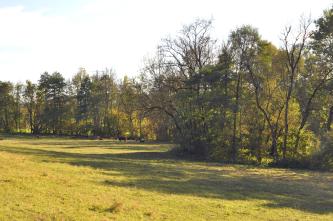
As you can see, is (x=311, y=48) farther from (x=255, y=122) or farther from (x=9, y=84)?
(x=9, y=84)

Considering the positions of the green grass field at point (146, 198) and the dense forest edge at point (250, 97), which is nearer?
the green grass field at point (146, 198)

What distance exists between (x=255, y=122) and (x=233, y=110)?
301cm

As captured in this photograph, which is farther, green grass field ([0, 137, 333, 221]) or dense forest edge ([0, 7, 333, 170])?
dense forest edge ([0, 7, 333, 170])

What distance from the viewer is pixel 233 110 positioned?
147ft

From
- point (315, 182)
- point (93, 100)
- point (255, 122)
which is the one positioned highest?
point (93, 100)

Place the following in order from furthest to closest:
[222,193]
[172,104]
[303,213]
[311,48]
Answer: [172,104]
[311,48]
[222,193]
[303,213]

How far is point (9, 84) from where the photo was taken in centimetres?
10488

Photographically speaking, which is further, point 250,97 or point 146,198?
point 250,97

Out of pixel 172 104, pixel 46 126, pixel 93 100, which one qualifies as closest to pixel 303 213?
pixel 172 104

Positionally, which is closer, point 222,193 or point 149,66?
point 222,193

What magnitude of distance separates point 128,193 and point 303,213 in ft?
25.2

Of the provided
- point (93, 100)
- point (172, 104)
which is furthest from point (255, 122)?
point (93, 100)

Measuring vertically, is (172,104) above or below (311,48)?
below

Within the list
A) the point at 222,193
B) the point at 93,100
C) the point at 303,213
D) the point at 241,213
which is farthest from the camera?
the point at 93,100
